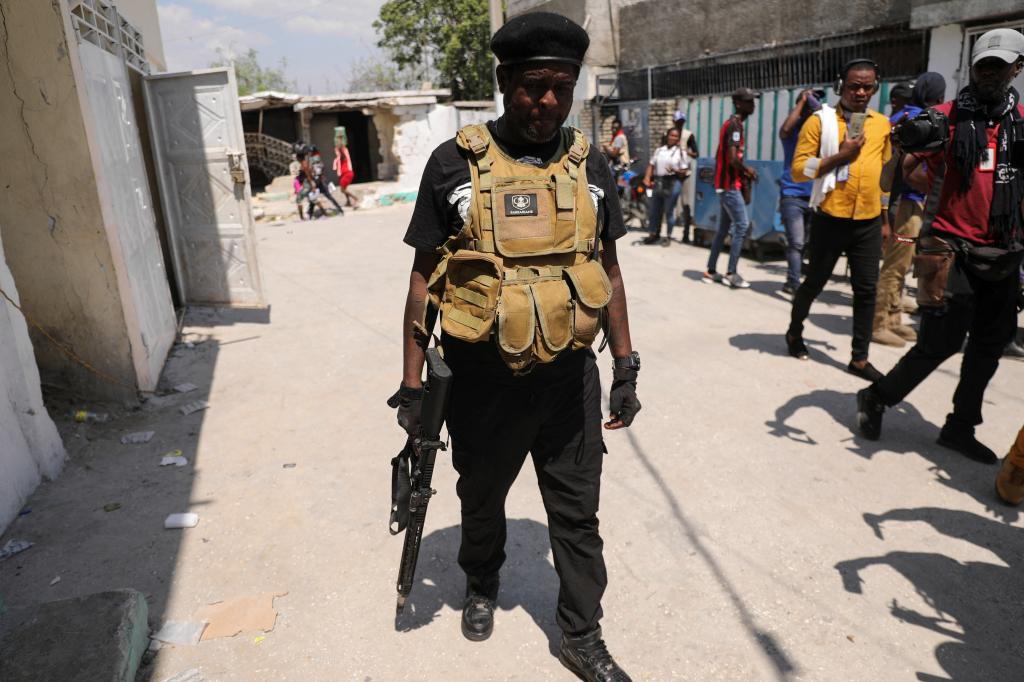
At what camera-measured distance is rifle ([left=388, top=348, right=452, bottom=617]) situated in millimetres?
2068

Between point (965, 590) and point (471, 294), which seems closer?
point (471, 294)

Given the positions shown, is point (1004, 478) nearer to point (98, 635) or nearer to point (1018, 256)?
point (1018, 256)

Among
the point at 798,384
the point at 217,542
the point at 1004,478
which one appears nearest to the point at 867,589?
the point at 1004,478

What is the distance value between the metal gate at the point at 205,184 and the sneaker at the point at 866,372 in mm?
5003

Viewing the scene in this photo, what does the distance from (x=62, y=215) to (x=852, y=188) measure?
4.70 metres

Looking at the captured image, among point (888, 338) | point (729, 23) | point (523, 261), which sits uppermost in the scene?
point (729, 23)

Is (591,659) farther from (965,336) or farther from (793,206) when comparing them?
(793,206)

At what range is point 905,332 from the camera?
5477mm

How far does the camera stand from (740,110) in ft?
22.4

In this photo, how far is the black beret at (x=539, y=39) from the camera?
1.84 meters

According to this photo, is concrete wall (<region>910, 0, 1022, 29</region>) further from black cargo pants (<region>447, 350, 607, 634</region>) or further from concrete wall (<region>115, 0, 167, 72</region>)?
concrete wall (<region>115, 0, 167, 72</region>)

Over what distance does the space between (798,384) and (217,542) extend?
3494mm

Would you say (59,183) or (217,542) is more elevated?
(59,183)

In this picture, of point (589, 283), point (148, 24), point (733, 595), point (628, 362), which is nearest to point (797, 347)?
point (733, 595)
